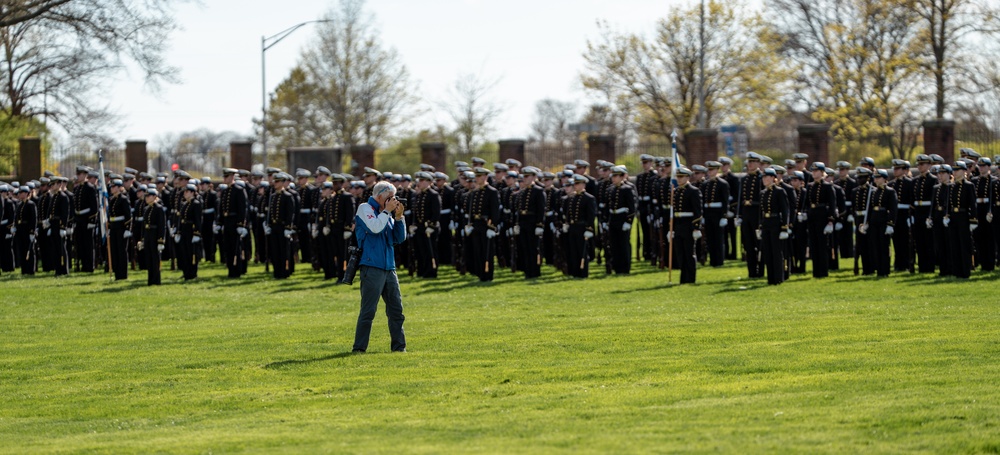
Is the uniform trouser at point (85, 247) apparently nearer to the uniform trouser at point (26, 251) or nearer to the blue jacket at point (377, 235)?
the uniform trouser at point (26, 251)

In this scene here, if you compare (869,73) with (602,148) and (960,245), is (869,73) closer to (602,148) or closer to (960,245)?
(602,148)

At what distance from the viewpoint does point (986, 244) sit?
23.2 m

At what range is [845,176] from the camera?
25750mm

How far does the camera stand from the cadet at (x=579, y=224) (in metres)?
24.1

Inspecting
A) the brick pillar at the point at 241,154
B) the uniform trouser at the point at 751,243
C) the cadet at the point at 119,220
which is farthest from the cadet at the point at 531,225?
the brick pillar at the point at 241,154

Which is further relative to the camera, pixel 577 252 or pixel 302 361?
pixel 577 252

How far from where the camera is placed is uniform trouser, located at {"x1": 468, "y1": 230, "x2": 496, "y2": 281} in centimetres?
2409

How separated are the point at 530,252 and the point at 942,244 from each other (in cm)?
693

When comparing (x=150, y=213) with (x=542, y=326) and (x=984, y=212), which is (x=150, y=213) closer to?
(x=542, y=326)

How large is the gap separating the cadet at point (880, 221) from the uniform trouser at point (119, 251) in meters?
13.1

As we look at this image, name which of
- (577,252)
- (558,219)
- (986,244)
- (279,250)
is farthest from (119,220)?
(986,244)

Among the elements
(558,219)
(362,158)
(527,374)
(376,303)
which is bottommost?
(527,374)

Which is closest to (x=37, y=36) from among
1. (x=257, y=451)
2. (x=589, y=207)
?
(x=589, y=207)

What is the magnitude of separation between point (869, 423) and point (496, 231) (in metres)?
14.8
